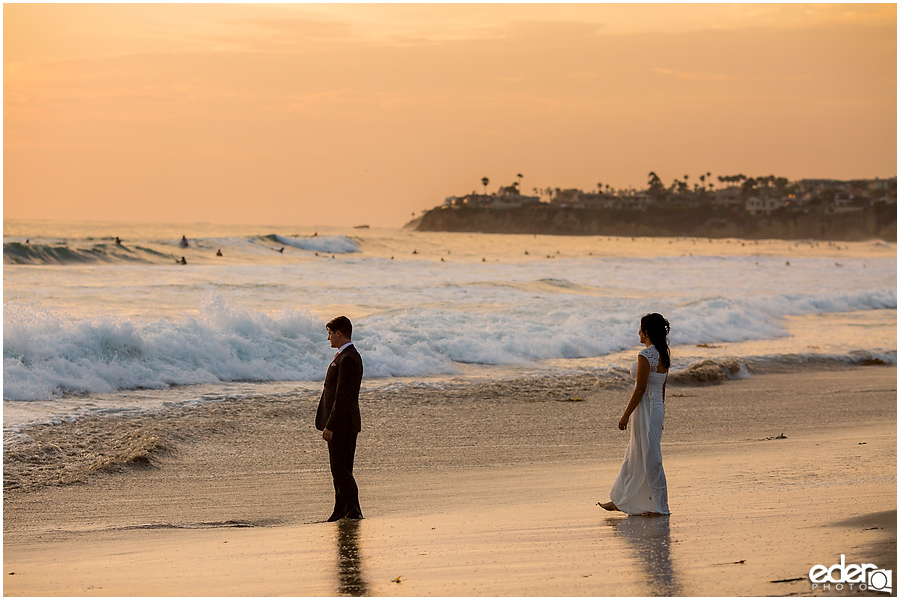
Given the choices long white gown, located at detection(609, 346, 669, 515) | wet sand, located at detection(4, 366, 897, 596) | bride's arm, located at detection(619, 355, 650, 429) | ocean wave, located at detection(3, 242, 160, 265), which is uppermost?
ocean wave, located at detection(3, 242, 160, 265)

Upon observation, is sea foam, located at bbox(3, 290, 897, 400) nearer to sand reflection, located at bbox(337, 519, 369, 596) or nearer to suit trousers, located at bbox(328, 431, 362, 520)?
suit trousers, located at bbox(328, 431, 362, 520)

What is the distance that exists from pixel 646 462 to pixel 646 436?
198 millimetres

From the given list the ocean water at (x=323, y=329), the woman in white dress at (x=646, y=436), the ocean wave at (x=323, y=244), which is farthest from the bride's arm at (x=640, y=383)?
the ocean wave at (x=323, y=244)

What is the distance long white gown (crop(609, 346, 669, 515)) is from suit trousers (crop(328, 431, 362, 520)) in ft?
6.31

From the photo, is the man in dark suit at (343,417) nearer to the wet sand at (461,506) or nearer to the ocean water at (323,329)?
the wet sand at (461,506)

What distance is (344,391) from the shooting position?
6.47 meters

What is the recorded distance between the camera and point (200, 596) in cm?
454

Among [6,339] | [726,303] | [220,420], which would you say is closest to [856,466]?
[220,420]

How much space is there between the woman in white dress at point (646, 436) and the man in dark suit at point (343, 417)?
1.92 meters

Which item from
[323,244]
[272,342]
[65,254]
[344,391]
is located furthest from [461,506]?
[323,244]

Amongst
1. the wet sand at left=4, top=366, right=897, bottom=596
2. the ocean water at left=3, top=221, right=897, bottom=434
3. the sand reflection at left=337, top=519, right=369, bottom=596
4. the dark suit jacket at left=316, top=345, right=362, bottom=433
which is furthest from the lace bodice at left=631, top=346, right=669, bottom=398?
the ocean water at left=3, top=221, right=897, bottom=434

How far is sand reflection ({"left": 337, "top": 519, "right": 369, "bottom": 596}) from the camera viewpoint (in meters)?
4.56

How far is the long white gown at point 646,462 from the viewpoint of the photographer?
20.1 feet

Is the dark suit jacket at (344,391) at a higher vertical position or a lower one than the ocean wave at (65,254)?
lower
